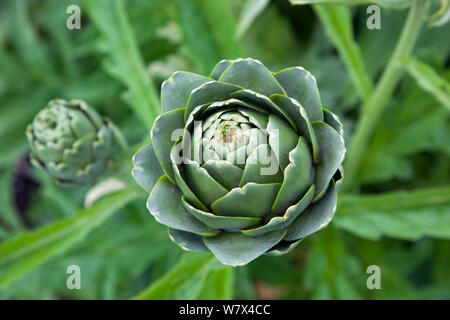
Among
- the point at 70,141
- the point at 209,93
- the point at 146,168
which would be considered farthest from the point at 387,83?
the point at 70,141

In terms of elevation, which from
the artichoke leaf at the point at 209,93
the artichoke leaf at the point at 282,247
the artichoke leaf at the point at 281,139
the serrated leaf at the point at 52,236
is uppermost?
the artichoke leaf at the point at 209,93

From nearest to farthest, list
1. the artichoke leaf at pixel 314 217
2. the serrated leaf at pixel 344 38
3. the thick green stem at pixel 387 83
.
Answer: the artichoke leaf at pixel 314 217 < the thick green stem at pixel 387 83 < the serrated leaf at pixel 344 38

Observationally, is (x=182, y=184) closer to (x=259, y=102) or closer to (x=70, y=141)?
(x=259, y=102)

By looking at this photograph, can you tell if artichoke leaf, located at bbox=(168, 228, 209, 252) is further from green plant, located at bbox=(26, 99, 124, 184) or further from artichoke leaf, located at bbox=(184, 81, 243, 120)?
green plant, located at bbox=(26, 99, 124, 184)

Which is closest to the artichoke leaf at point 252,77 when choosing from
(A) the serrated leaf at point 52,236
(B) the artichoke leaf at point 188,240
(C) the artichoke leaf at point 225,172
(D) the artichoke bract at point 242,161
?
(D) the artichoke bract at point 242,161

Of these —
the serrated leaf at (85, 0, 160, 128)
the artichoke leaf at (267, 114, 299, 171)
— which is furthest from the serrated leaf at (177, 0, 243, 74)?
the artichoke leaf at (267, 114, 299, 171)

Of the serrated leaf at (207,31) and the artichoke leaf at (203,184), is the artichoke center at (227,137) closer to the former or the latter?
the artichoke leaf at (203,184)
